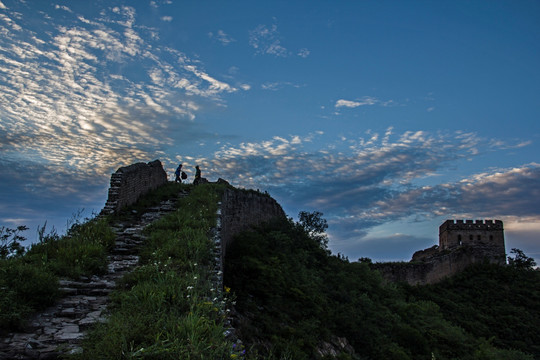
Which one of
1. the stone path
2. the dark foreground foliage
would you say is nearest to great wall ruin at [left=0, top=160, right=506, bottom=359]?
the stone path

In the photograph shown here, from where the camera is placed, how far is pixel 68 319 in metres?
5.69

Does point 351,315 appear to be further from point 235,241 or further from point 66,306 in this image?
point 66,306

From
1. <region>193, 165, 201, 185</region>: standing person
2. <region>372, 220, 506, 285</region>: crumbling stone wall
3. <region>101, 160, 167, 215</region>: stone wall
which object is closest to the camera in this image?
<region>101, 160, 167, 215</region>: stone wall

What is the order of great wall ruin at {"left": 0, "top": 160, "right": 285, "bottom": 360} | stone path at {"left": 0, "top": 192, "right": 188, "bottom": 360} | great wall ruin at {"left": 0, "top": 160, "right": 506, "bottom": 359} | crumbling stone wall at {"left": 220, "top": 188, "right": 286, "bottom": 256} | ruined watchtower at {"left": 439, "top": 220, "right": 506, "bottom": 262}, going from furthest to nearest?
1. ruined watchtower at {"left": 439, "top": 220, "right": 506, "bottom": 262}
2. crumbling stone wall at {"left": 220, "top": 188, "right": 286, "bottom": 256}
3. great wall ruin at {"left": 0, "top": 160, "right": 506, "bottom": 359}
4. great wall ruin at {"left": 0, "top": 160, "right": 285, "bottom": 360}
5. stone path at {"left": 0, "top": 192, "right": 188, "bottom": 360}

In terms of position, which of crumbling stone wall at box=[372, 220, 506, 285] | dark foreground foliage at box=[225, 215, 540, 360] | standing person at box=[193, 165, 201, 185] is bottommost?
dark foreground foliage at box=[225, 215, 540, 360]

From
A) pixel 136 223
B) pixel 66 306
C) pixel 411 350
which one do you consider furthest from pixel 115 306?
pixel 411 350

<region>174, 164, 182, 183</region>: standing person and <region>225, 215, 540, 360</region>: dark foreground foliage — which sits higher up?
<region>174, 164, 182, 183</region>: standing person

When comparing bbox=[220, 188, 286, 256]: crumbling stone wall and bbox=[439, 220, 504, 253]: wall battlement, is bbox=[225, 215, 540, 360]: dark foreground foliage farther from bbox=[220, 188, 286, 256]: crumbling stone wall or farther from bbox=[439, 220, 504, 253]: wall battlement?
bbox=[439, 220, 504, 253]: wall battlement

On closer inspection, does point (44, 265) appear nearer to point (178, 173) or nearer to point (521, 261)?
point (178, 173)

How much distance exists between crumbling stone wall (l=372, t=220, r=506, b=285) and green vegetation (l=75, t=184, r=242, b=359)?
25854mm

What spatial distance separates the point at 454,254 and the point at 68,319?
35.7m

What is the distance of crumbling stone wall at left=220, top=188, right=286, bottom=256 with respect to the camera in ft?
47.6

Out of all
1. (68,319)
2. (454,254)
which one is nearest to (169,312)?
(68,319)

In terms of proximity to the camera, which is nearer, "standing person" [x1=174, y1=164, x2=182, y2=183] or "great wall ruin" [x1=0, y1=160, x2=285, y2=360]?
"great wall ruin" [x1=0, y1=160, x2=285, y2=360]
